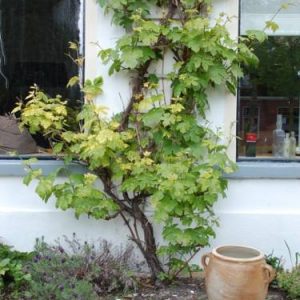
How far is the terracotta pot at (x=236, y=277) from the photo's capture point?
4066 mm

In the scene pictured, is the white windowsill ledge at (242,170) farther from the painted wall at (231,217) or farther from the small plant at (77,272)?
the small plant at (77,272)

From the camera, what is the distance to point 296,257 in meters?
5.00

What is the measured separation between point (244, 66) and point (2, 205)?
91.8 inches

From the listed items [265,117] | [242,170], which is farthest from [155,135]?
[265,117]

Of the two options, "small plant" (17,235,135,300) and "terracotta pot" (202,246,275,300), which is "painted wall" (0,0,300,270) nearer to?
"small plant" (17,235,135,300)

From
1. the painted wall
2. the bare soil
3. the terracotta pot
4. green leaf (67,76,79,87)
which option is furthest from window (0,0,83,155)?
the terracotta pot

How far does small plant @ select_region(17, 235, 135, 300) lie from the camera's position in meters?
4.32

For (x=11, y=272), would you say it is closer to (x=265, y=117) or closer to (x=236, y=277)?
(x=236, y=277)

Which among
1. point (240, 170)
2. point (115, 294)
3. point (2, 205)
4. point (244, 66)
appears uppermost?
point (244, 66)

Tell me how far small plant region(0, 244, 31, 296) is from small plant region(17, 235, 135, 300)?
66 millimetres

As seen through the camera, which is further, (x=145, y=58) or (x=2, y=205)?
(x=2, y=205)

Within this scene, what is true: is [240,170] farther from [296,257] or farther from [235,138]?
[296,257]

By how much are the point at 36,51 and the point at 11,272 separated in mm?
1859

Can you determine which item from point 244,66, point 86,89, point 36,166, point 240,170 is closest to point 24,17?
point 86,89
